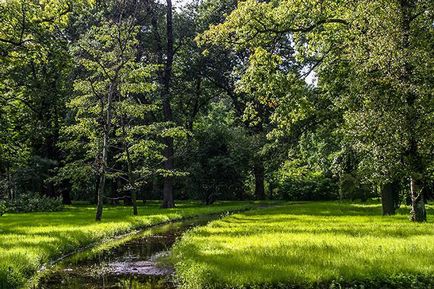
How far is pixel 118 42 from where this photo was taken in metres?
31.1

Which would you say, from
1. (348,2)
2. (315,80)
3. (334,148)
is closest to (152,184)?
(334,148)

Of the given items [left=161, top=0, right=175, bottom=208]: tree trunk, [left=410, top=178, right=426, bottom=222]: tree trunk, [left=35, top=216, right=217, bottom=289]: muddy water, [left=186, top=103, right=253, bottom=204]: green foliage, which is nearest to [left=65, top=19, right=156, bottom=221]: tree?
[left=35, top=216, right=217, bottom=289]: muddy water

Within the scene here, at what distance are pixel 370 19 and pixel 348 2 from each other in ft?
9.35

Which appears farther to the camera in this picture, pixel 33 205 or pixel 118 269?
pixel 33 205

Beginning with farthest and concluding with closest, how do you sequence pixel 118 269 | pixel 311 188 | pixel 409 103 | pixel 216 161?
pixel 311 188, pixel 216 161, pixel 409 103, pixel 118 269

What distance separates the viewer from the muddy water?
11.9m

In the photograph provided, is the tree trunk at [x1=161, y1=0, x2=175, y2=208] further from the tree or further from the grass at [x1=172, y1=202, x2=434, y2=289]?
the grass at [x1=172, y1=202, x2=434, y2=289]

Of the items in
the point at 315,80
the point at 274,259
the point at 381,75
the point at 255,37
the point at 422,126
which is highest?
the point at 255,37

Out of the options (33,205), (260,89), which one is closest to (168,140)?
(33,205)

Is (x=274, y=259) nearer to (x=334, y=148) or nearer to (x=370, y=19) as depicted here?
(x=370, y=19)

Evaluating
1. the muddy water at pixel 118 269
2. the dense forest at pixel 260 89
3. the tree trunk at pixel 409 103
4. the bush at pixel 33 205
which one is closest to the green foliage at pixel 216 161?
the dense forest at pixel 260 89

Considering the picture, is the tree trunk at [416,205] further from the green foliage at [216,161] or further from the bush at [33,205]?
the bush at [33,205]

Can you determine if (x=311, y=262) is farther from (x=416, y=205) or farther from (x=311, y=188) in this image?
(x=311, y=188)

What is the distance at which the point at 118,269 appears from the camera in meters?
13.9
